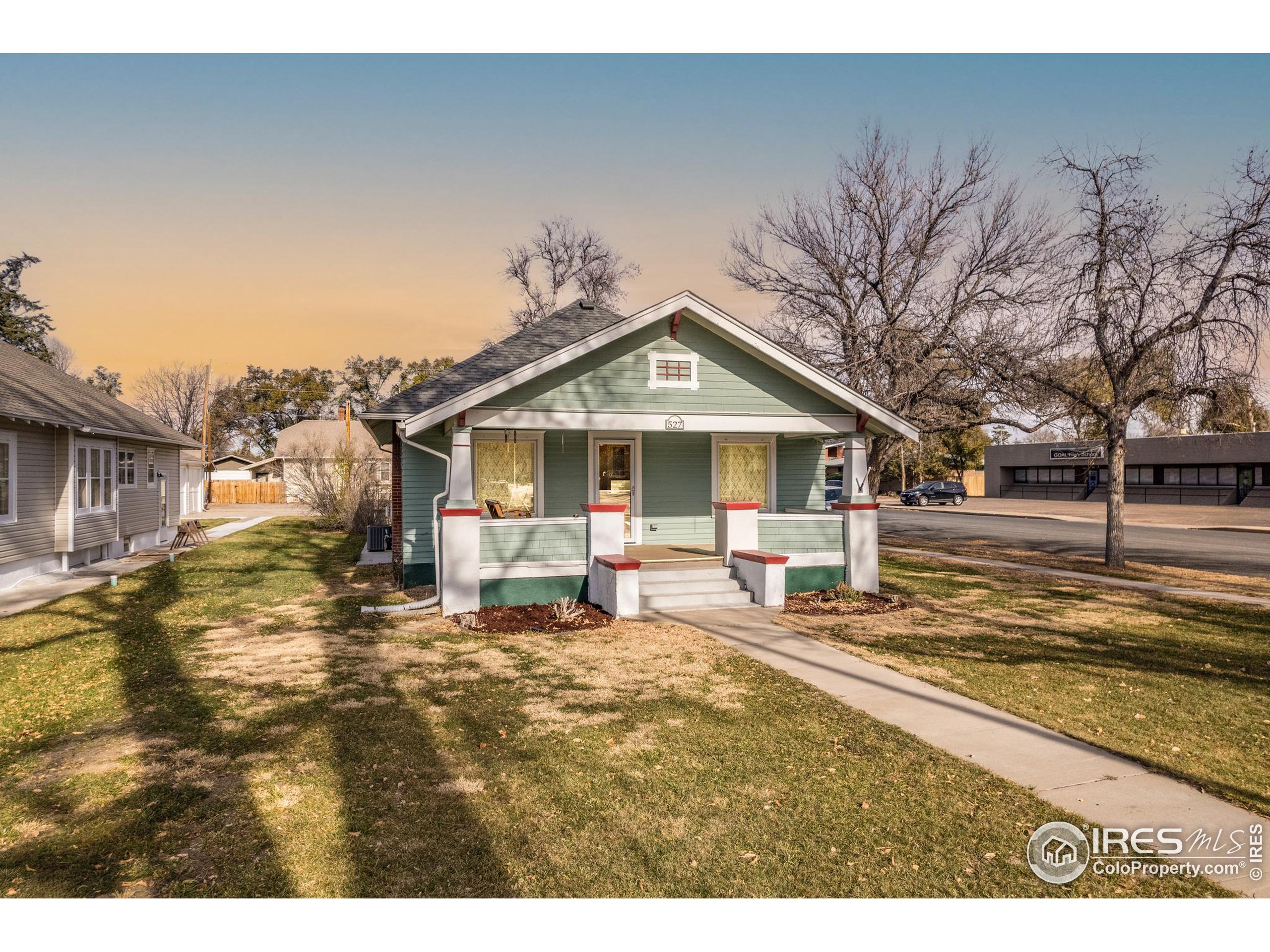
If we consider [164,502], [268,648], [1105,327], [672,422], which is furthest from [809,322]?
[164,502]

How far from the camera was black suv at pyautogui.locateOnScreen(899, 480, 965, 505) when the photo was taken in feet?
155

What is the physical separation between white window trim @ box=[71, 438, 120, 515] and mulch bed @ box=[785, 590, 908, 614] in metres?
15.0

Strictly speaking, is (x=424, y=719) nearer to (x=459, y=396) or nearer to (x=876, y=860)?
(x=876, y=860)

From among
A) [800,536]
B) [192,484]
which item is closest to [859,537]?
[800,536]

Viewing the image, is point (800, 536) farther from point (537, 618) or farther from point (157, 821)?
point (157, 821)

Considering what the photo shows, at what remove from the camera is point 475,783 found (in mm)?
5066

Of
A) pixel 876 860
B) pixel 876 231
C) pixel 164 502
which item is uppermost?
pixel 876 231

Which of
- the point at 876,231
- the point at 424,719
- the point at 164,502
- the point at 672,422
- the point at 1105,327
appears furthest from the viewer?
the point at 164,502

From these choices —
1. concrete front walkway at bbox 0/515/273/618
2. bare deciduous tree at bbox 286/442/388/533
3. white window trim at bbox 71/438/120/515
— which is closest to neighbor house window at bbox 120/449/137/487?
white window trim at bbox 71/438/120/515

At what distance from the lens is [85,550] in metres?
16.7

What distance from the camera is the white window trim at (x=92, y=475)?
623 inches

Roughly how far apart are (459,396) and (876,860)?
28.4 feet

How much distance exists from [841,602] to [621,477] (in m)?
4.83

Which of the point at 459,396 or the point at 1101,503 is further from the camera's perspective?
the point at 1101,503
